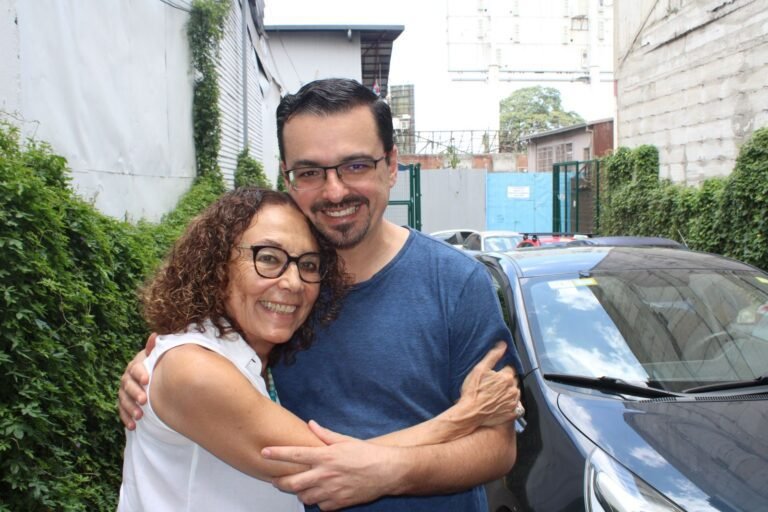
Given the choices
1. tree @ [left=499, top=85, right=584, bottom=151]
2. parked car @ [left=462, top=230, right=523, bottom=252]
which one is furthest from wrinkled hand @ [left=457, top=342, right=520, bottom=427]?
tree @ [left=499, top=85, right=584, bottom=151]

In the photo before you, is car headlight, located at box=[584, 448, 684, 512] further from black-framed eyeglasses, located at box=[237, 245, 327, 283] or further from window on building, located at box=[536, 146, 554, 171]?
window on building, located at box=[536, 146, 554, 171]

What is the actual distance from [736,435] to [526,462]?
33.2 inches

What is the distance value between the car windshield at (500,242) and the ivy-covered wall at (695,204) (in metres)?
2.66

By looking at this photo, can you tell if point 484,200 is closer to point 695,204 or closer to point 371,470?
point 695,204

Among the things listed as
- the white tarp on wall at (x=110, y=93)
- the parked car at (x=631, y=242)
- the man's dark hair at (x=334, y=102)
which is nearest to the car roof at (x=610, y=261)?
the parked car at (x=631, y=242)

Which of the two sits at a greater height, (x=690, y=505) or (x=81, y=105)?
(x=81, y=105)

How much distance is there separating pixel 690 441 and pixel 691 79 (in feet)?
36.1

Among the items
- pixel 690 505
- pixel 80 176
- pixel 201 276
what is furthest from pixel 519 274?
pixel 80 176

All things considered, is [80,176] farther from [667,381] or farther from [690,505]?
[690,505]

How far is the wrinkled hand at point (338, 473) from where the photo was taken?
151cm

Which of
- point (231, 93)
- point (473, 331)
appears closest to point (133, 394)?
point (473, 331)

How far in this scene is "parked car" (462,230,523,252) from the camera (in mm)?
10852

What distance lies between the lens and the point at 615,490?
2.28 meters

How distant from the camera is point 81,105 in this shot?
487 cm
